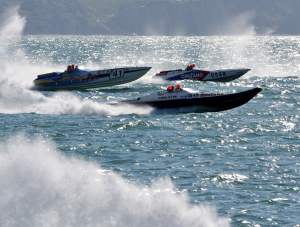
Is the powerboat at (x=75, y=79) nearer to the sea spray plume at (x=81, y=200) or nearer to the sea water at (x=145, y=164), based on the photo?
the sea water at (x=145, y=164)

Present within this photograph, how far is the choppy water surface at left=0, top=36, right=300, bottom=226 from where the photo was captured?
11.0m

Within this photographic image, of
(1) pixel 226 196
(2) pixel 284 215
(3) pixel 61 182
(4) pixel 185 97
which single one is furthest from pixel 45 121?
(2) pixel 284 215

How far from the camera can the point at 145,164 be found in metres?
15.8

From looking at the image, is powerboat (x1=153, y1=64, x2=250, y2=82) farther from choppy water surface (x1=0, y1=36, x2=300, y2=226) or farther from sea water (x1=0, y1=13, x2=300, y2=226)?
sea water (x1=0, y1=13, x2=300, y2=226)

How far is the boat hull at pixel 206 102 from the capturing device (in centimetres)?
2467

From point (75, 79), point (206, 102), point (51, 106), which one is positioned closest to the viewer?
point (206, 102)

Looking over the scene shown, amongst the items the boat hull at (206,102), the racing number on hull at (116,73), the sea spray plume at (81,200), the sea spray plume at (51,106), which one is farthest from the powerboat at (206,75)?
the sea spray plume at (81,200)

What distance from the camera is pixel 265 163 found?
15922mm

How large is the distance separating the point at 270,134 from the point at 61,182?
37.8ft

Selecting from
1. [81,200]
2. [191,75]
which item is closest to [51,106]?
[81,200]

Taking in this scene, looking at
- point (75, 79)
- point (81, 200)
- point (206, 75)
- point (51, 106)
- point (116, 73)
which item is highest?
point (206, 75)

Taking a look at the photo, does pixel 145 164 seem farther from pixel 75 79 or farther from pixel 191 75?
pixel 191 75

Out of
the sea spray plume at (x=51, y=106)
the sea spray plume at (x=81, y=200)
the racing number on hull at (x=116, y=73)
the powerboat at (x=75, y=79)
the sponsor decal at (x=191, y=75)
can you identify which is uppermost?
the sponsor decal at (x=191, y=75)

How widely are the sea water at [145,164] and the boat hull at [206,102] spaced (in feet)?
1.25
